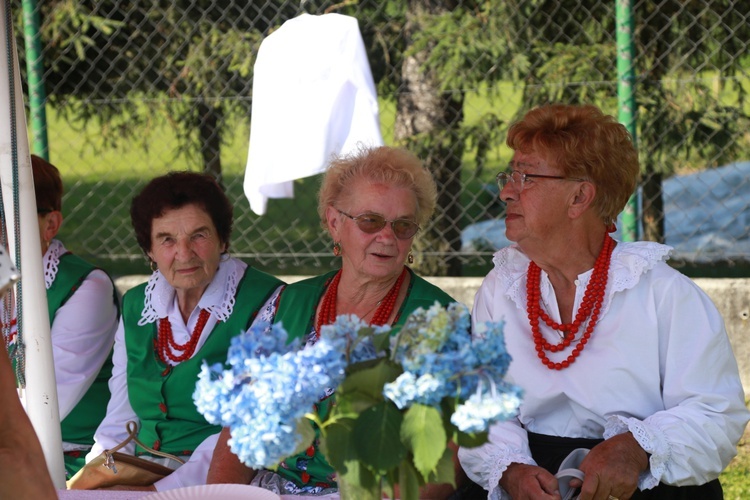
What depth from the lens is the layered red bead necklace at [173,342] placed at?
9.32ft

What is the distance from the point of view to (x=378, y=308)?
2648 mm

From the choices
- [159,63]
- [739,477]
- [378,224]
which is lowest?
[739,477]

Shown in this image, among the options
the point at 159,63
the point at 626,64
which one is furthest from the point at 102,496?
the point at 159,63

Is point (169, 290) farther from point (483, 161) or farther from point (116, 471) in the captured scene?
point (483, 161)

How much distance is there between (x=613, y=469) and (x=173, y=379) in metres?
1.32

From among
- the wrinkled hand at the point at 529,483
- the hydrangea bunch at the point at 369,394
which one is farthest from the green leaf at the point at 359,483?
the wrinkled hand at the point at 529,483

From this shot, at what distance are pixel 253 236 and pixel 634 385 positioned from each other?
6722 mm

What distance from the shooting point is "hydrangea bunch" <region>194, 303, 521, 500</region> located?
1289 millimetres

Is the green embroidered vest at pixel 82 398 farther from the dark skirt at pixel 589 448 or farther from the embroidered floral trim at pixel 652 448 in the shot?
the embroidered floral trim at pixel 652 448

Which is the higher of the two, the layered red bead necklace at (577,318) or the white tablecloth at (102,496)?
the layered red bead necklace at (577,318)

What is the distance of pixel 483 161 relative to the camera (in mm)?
5629

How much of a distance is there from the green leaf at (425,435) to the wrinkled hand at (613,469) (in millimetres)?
878

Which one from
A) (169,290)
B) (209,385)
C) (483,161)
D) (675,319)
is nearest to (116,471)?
(169,290)

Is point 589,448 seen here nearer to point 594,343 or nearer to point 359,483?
point 594,343
